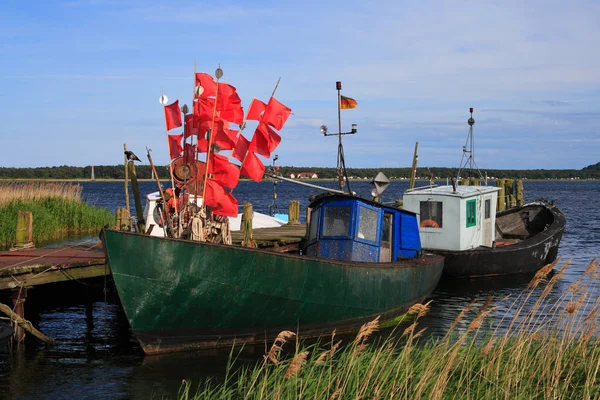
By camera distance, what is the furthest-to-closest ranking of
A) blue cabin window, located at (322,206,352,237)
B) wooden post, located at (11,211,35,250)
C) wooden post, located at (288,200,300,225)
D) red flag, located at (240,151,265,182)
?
1. wooden post, located at (288,200,300,225)
2. wooden post, located at (11,211,35,250)
3. blue cabin window, located at (322,206,352,237)
4. red flag, located at (240,151,265,182)

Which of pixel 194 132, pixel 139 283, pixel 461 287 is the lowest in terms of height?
pixel 461 287

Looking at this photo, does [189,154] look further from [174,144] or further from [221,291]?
[221,291]

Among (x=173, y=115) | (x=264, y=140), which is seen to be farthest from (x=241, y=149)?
(x=173, y=115)

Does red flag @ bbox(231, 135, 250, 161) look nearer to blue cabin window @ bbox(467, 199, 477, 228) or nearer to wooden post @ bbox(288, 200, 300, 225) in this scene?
blue cabin window @ bbox(467, 199, 477, 228)

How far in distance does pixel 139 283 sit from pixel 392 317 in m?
6.20

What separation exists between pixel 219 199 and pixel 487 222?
1273cm

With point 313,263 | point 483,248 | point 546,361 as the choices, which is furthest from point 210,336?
point 483,248

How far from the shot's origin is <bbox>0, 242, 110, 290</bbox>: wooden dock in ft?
42.5

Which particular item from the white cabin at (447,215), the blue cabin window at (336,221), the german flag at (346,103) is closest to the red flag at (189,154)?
the blue cabin window at (336,221)

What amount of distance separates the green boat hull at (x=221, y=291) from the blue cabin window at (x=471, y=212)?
8546 mm

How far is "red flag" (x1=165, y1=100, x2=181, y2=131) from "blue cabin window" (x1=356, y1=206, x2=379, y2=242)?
409 cm

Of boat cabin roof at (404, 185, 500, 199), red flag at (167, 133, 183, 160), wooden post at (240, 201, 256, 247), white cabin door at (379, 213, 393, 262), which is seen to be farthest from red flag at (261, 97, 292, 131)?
boat cabin roof at (404, 185, 500, 199)

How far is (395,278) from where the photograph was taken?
15328 millimetres

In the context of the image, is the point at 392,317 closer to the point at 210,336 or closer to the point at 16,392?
the point at 210,336
